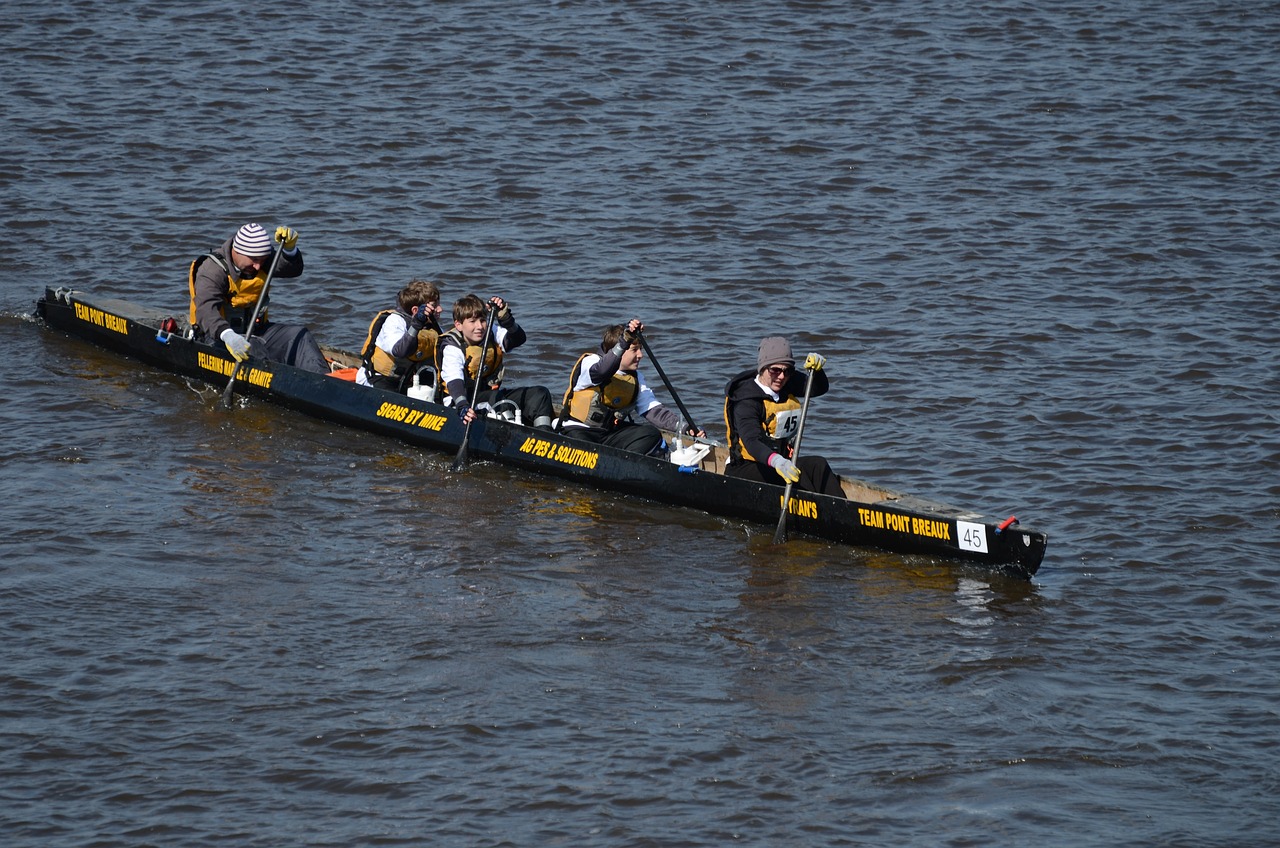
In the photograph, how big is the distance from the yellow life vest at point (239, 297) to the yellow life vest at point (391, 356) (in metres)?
1.22

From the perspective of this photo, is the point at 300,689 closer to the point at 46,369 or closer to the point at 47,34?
the point at 46,369

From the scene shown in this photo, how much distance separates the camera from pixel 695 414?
13.4 metres

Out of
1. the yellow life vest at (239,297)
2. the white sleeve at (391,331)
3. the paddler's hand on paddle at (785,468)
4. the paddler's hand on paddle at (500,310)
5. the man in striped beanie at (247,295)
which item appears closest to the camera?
the paddler's hand on paddle at (785,468)

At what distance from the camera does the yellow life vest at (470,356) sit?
12.6 metres

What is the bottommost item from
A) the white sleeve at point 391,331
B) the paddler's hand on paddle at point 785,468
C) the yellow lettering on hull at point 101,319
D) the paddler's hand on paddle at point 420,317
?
the paddler's hand on paddle at point 785,468

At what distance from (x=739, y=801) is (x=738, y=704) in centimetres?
98

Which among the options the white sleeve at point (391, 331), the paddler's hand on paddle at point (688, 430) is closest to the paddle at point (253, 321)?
the white sleeve at point (391, 331)

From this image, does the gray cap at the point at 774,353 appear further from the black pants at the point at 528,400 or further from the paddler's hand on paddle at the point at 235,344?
the paddler's hand on paddle at the point at 235,344

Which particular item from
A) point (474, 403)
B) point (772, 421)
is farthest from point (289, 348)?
point (772, 421)

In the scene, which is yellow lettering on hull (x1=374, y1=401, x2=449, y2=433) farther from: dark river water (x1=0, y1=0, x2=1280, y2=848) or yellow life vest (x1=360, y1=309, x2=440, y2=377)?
yellow life vest (x1=360, y1=309, x2=440, y2=377)

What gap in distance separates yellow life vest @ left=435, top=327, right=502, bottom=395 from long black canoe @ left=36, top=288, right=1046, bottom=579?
1.20 feet

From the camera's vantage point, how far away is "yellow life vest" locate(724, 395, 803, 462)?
11.2m

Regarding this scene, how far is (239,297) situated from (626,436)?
4057mm

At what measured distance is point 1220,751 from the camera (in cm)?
838
